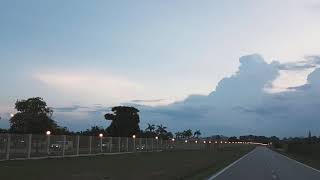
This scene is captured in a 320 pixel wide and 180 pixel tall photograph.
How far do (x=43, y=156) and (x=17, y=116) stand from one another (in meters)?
59.9

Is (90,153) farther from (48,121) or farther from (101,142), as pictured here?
(48,121)

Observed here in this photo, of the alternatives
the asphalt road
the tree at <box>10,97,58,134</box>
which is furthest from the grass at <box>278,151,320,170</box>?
the tree at <box>10,97,58,134</box>

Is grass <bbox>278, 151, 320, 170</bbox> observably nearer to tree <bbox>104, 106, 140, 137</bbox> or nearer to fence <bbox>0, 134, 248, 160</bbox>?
fence <bbox>0, 134, 248, 160</bbox>

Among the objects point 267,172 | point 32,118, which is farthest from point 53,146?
point 32,118

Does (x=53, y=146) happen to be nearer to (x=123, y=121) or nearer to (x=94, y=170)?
(x=94, y=170)

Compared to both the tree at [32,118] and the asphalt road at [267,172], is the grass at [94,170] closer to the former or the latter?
the asphalt road at [267,172]

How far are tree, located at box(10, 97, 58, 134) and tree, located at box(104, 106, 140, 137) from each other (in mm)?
57618

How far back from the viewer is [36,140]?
1999 inches

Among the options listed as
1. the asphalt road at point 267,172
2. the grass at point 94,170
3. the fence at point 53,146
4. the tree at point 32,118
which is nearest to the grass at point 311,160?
the asphalt road at point 267,172

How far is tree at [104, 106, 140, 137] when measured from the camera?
16950cm

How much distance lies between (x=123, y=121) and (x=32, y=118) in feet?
222

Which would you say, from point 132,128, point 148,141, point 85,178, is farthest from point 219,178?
point 132,128

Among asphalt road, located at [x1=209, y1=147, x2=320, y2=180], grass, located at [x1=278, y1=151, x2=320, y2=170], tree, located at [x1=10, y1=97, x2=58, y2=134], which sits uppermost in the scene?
tree, located at [x1=10, y1=97, x2=58, y2=134]

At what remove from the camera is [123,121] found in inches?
6821
